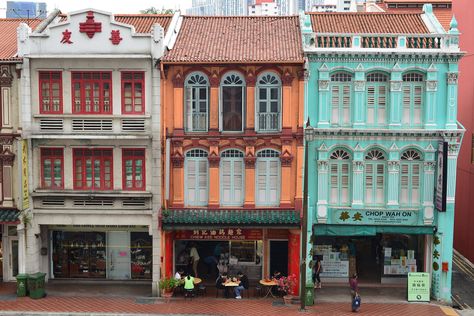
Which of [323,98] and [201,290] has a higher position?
[323,98]

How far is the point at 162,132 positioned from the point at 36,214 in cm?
683

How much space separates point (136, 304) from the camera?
25.6 metres

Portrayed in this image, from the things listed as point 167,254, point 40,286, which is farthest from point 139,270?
point 40,286

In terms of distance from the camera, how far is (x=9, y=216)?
86.2 feet

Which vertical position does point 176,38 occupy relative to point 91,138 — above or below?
above

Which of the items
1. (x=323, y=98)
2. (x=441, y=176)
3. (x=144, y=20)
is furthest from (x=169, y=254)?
(x=441, y=176)

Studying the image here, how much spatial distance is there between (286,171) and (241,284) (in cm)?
552

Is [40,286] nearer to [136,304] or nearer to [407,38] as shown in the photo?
[136,304]

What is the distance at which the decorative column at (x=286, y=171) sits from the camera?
2614 centimetres

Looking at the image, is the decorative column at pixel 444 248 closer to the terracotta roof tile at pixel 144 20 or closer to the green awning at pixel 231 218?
the green awning at pixel 231 218

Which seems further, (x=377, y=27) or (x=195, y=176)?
(x=377, y=27)

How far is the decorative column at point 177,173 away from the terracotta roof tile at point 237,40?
377 centimetres

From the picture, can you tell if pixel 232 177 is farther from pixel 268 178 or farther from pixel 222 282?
pixel 222 282

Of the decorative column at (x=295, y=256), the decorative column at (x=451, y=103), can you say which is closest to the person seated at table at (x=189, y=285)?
the decorative column at (x=295, y=256)
